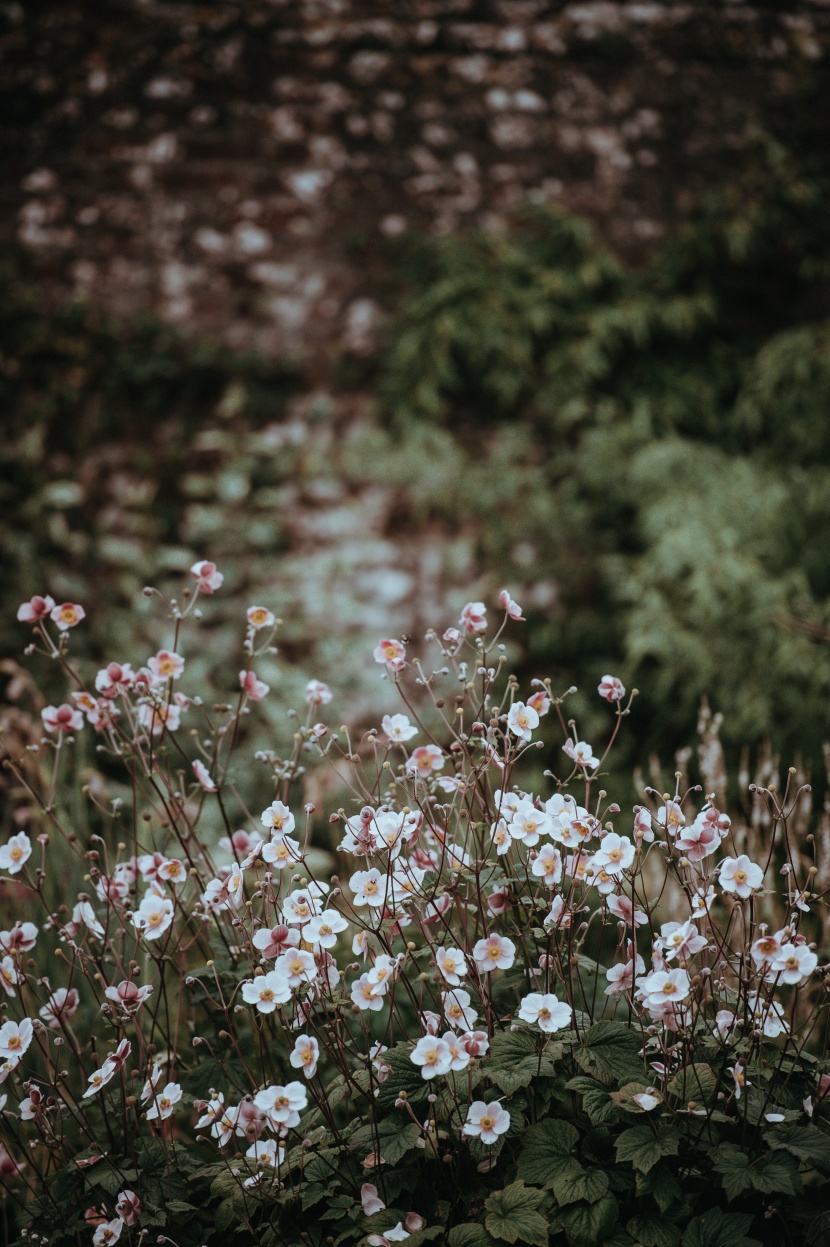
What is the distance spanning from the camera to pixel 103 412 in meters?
3.75

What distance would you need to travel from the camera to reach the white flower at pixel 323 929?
1.12m

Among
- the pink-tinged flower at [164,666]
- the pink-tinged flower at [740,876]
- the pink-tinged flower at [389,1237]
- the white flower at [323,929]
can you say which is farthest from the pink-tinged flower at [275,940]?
the pink-tinged flower at [740,876]

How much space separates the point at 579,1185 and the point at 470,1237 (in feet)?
0.45

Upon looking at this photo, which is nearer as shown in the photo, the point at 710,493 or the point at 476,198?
the point at 710,493

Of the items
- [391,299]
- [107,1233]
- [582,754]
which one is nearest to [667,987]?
[582,754]

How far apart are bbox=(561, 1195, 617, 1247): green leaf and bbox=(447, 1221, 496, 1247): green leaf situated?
90mm

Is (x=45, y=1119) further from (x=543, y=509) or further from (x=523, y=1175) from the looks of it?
(x=543, y=509)

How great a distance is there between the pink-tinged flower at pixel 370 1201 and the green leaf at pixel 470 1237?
95 millimetres

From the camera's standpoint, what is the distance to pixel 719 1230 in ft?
3.32

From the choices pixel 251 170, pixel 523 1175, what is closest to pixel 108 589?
pixel 251 170

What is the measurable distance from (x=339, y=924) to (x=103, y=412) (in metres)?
3.13

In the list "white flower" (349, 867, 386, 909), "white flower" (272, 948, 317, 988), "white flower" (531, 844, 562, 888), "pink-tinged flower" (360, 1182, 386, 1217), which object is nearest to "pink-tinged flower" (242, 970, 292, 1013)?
"white flower" (272, 948, 317, 988)

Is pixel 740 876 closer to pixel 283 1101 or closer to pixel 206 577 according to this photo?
pixel 283 1101

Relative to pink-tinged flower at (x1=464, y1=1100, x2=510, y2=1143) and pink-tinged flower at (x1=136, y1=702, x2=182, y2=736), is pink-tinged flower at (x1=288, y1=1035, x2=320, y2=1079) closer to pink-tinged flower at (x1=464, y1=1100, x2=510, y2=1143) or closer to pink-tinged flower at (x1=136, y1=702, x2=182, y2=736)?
pink-tinged flower at (x1=464, y1=1100, x2=510, y2=1143)
